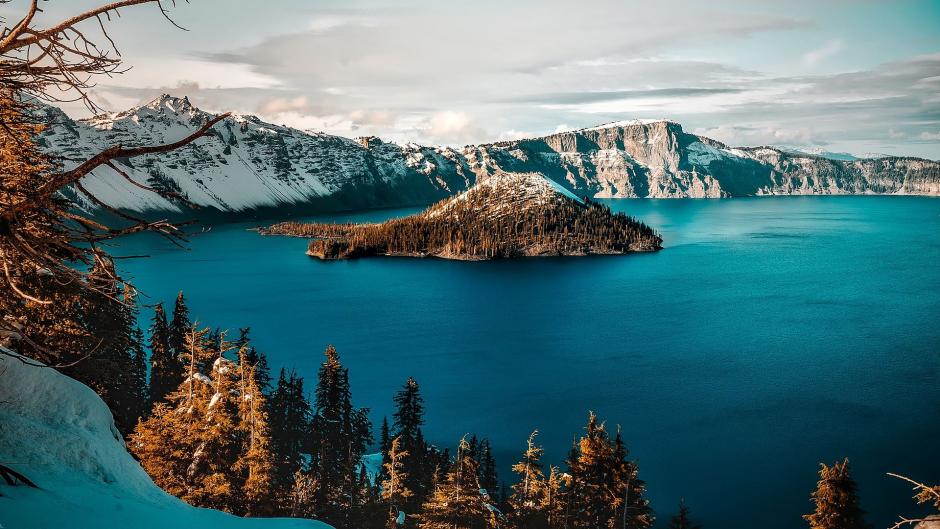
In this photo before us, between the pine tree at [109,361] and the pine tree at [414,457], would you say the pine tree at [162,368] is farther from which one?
the pine tree at [414,457]

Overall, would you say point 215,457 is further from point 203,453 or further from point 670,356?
point 670,356

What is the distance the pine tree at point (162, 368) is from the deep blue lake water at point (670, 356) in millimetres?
22141

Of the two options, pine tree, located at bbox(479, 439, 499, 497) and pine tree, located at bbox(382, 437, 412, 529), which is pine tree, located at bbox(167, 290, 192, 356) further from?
pine tree, located at bbox(479, 439, 499, 497)

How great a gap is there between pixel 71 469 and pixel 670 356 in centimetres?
8124

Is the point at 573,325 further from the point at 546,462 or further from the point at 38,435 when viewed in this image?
the point at 38,435

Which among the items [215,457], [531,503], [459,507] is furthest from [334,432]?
[215,457]

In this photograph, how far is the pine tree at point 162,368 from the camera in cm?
4981

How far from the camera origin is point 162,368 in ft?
170

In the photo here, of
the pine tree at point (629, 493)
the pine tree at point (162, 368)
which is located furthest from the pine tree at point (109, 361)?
the pine tree at point (629, 493)

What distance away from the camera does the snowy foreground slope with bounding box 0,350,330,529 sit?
7904mm

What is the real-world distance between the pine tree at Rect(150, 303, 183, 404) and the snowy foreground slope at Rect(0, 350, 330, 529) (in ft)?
132

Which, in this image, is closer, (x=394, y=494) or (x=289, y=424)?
(x=394, y=494)

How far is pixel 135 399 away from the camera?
44625mm

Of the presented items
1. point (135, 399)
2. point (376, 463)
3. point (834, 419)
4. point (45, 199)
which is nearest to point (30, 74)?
point (45, 199)
